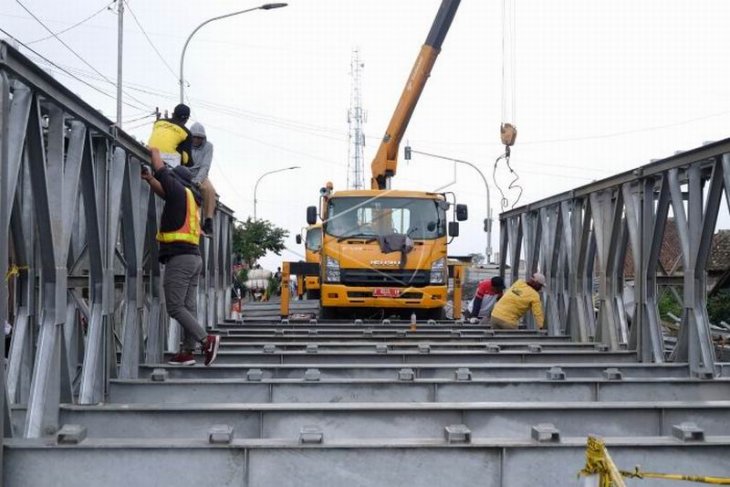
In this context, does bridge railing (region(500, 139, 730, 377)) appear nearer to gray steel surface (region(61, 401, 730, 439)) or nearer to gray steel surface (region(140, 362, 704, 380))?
gray steel surface (region(140, 362, 704, 380))

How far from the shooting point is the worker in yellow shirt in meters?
9.86

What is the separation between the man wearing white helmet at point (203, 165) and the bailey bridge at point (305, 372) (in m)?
0.73

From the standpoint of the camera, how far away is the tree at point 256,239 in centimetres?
3709

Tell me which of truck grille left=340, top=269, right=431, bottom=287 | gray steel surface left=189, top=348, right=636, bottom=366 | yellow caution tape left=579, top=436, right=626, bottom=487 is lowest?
yellow caution tape left=579, top=436, right=626, bottom=487

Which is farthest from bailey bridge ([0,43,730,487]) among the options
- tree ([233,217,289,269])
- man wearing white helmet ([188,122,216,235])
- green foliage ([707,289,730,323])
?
tree ([233,217,289,269])

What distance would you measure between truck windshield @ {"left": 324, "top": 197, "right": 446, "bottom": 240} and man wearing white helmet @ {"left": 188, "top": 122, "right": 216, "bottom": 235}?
5425 mm

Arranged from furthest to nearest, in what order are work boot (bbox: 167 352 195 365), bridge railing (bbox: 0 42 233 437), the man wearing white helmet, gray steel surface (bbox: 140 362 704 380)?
the man wearing white helmet
work boot (bbox: 167 352 195 365)
gray steel surface (bbox: 140 362 704 380)
bridge railing (bbox: 0 42 233 437)

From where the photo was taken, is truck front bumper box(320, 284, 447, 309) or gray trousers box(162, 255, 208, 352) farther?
truck front bumper box(320, 284, 447, 309)

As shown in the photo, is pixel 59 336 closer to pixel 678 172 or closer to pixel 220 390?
pixel 220 390

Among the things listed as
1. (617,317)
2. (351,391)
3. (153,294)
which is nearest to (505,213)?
(617,317)

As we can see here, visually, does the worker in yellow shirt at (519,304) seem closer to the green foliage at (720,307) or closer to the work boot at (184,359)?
the work boot at (184,359)

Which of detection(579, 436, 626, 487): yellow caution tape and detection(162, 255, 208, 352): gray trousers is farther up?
detection(162, 255, 208, 352): gray trousers

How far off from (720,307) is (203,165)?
82.7 ft

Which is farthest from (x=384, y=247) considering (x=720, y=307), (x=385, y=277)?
(x=720, y=307)
